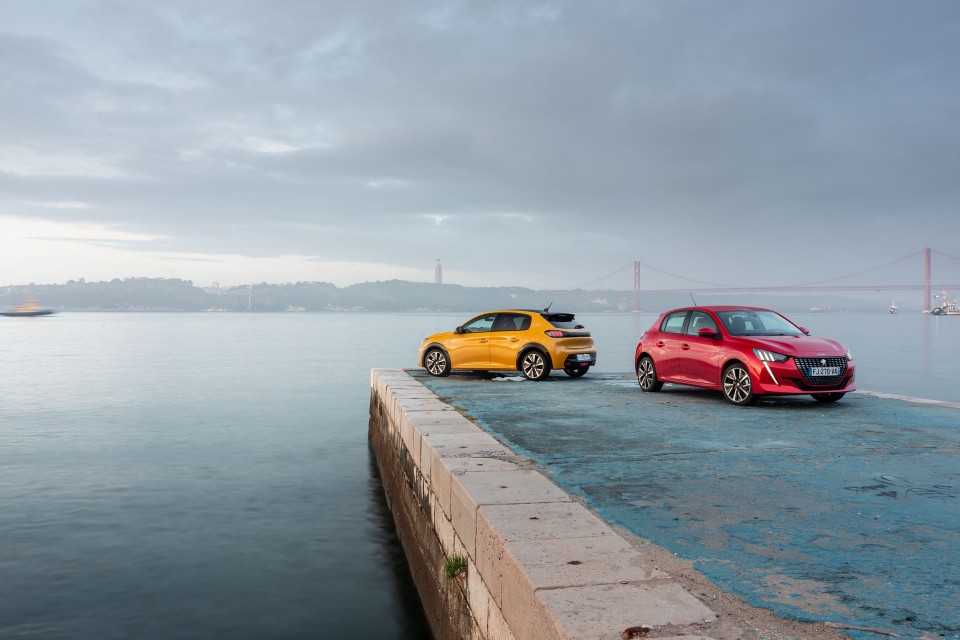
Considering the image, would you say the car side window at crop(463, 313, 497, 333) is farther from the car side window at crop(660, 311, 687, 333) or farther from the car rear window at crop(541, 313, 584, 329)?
the car side window at crop(660, 311, 687, 333)

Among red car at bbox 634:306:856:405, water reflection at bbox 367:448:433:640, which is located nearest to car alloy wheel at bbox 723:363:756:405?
red car at bbox 634:306:856:405

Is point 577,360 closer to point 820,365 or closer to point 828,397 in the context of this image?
point 828,397

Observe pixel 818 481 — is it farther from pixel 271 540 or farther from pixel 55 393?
pixel 55 393

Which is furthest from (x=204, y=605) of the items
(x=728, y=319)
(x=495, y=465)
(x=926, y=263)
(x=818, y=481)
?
(x=926, y=263)

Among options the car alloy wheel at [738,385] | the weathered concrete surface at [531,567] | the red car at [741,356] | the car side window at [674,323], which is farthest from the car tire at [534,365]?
the weathered concrete surface at [531,567]

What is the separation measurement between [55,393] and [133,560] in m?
19.6

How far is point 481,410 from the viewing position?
10203 mm

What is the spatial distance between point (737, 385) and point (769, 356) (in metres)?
0.67

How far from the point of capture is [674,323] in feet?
41.7

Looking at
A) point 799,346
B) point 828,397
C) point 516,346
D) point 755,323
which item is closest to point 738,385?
point 799,346

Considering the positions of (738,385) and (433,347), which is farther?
(433,347)

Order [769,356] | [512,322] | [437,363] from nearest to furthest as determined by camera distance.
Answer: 1. [769,356]
2. [512,322]
3. [437,363]

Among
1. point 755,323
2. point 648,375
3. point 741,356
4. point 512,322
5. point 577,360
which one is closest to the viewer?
point 741,356

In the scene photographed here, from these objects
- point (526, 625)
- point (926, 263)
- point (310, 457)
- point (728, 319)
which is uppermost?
point (926, 263)
